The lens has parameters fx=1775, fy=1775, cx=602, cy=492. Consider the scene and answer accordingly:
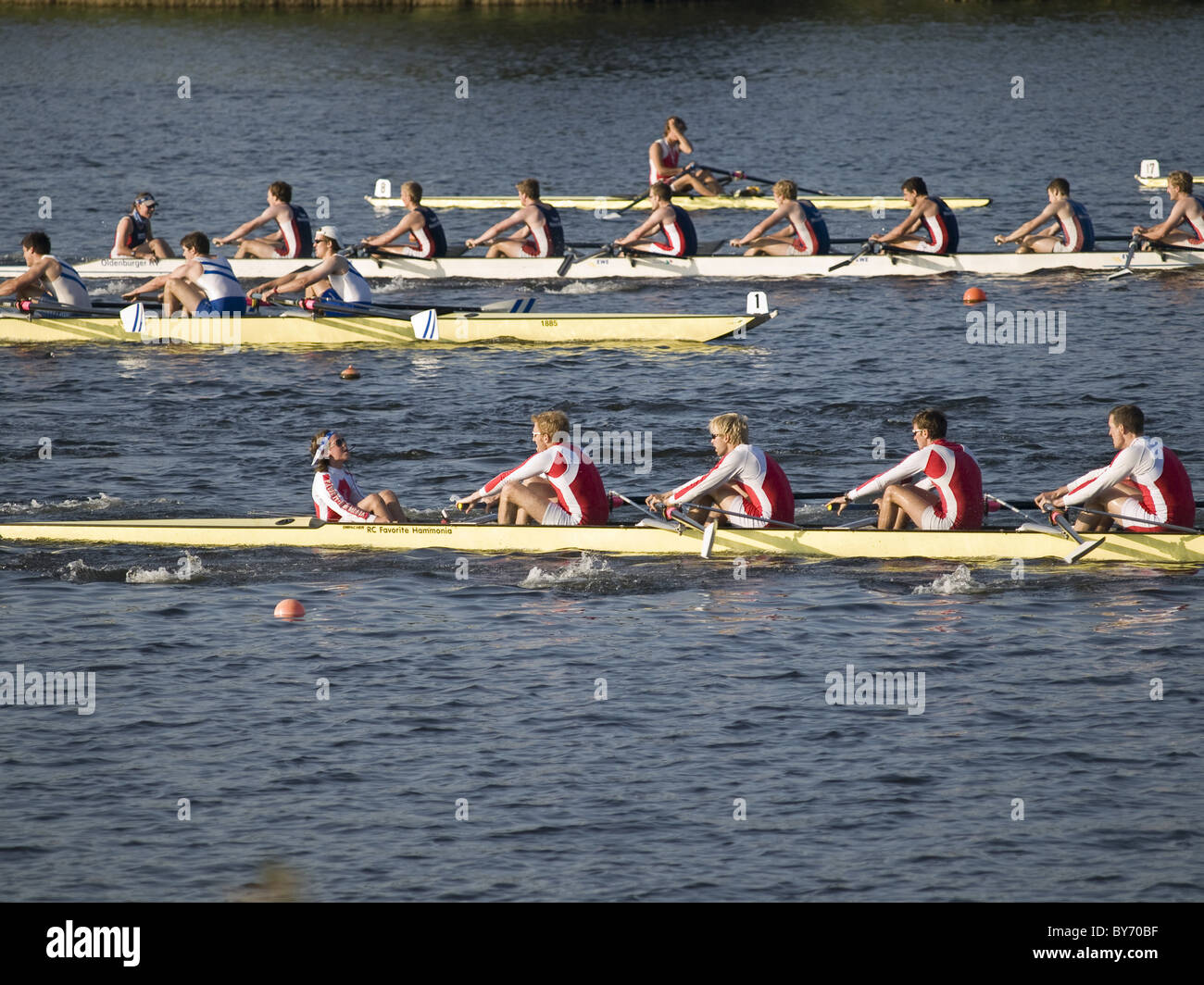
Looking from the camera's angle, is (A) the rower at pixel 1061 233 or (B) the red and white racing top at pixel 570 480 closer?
(B) the red and white racing top at pixel 570 480

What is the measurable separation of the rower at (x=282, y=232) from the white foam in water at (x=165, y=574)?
1244 cm

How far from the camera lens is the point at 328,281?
85.9 ft

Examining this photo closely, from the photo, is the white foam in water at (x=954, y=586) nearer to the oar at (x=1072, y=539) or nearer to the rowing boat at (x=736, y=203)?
the oar at (x=1072, y=539)

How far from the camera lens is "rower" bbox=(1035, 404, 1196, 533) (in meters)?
15.6

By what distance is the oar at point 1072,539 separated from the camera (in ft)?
52.2

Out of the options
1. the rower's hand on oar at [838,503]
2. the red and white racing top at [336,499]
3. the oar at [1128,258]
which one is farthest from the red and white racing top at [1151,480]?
the oar at [1128,258]

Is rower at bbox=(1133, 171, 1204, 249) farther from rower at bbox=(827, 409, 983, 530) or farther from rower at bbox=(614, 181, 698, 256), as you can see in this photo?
rower at bbox=(827, 409, 983, 530)

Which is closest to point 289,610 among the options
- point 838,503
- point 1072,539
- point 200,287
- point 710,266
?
point 838,503

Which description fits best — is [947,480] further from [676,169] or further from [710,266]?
[676,169]

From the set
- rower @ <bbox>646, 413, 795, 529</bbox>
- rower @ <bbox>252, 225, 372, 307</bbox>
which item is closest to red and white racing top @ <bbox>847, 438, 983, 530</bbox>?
rower @ <bbox>646, 413, 795, 529</bbox>
